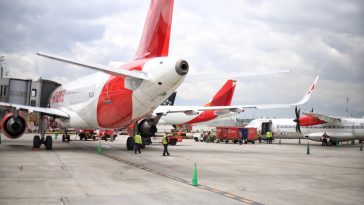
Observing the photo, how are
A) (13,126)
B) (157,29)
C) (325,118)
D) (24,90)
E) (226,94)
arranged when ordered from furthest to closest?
(226,94), (24,90), (325,118), (13,126), (157,29)

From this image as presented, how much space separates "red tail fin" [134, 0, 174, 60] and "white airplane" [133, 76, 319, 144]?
7.49 meters

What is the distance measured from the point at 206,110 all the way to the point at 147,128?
6.65 m

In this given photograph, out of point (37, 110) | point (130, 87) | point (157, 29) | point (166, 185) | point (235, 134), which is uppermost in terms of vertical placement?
point (157, 29)

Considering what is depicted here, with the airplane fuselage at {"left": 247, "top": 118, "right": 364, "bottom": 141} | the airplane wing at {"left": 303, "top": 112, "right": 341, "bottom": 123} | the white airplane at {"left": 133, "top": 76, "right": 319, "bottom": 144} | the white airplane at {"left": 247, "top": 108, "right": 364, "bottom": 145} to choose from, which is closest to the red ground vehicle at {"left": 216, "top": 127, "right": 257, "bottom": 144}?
the white airplane at {"left": 133, "top": 76, "right": 319, "bottom": 144}

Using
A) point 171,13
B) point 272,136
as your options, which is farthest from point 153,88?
point 272,136

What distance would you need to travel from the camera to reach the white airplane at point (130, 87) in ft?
54.0

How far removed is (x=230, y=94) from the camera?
4759cm

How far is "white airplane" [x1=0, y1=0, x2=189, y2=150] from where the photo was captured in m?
16.5

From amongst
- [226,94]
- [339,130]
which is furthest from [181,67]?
[339,130]

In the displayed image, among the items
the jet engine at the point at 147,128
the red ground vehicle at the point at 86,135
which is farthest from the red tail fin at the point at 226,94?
the jet engine at the point at 147,128

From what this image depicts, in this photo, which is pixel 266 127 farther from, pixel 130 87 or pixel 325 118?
pixel 130 87

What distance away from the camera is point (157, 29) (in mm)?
18203

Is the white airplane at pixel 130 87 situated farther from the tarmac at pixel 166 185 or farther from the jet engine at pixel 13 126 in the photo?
the tarmac at pixel 166 185

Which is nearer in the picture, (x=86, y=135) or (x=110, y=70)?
(x=110, y=70)
